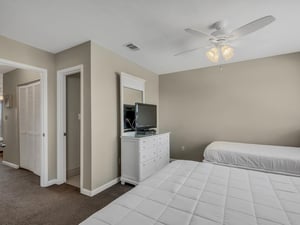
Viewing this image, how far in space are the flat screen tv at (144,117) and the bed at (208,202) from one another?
1669 mm

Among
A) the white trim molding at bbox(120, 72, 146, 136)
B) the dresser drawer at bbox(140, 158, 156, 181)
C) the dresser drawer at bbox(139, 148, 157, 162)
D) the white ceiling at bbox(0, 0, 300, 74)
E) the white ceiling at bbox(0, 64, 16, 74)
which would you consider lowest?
the dresser drawer at bbox(140, 158, 156, 181)

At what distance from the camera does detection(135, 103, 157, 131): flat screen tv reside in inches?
123

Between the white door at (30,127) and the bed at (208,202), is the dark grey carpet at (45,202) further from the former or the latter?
the bed at (208,202)

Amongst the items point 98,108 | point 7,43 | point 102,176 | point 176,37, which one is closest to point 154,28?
point 176,37

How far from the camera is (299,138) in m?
3.10

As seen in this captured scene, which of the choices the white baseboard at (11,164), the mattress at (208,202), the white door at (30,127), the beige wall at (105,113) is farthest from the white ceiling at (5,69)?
the mattress at (208,202)

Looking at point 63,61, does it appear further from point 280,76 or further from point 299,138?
point 299,138

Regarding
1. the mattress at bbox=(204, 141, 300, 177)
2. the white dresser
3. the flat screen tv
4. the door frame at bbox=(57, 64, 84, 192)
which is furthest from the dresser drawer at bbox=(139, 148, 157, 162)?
the door frame at bbox=(57, 64, 84, 192)

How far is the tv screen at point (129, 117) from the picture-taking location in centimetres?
317

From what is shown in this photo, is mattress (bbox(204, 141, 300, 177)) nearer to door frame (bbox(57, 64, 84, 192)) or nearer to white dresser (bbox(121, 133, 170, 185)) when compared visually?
white dresser (bbox(121, 133, 170, 185))

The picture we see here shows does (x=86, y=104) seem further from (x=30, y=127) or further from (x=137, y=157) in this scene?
(x=30, y=127)

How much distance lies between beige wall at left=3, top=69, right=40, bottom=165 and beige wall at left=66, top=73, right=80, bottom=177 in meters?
1.31

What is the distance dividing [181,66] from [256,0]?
228 centimetres

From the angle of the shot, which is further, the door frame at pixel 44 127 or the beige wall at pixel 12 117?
the beige wall at pixel 12 117
